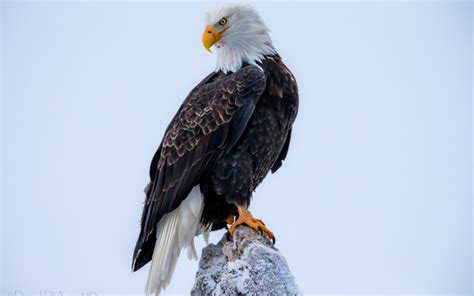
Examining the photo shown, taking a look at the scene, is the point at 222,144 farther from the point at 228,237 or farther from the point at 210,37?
the point at 210,37

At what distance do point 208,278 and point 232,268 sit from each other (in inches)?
16.6

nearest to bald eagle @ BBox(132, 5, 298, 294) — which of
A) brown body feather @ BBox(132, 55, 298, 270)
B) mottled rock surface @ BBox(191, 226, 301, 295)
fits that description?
brown body feather @ BBox(132, 55, 298, 270)

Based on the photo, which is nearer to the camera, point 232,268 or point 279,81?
point 232,268

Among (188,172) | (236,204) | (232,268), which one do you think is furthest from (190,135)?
(232,268)

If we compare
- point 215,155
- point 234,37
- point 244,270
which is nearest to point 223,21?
point 234,37

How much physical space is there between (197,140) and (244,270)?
5.20 ft

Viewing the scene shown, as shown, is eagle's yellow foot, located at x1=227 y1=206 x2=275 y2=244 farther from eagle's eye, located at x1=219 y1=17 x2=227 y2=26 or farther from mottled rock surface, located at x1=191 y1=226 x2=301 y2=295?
eagle's eye, located at x1=219 y1=17 x2=227 y2=26

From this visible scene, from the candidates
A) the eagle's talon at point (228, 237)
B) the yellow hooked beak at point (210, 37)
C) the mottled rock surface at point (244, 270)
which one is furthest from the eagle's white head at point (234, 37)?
the mottled rock surface at point (244, 270)

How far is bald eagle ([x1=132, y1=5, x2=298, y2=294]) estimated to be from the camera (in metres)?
5.89

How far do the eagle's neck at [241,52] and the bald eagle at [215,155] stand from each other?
0.02m

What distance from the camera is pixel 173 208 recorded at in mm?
5906

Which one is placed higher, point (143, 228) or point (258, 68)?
point (258, 68)

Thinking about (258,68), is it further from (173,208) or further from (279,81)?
(173,208)

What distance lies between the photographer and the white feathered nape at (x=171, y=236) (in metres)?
5.87
